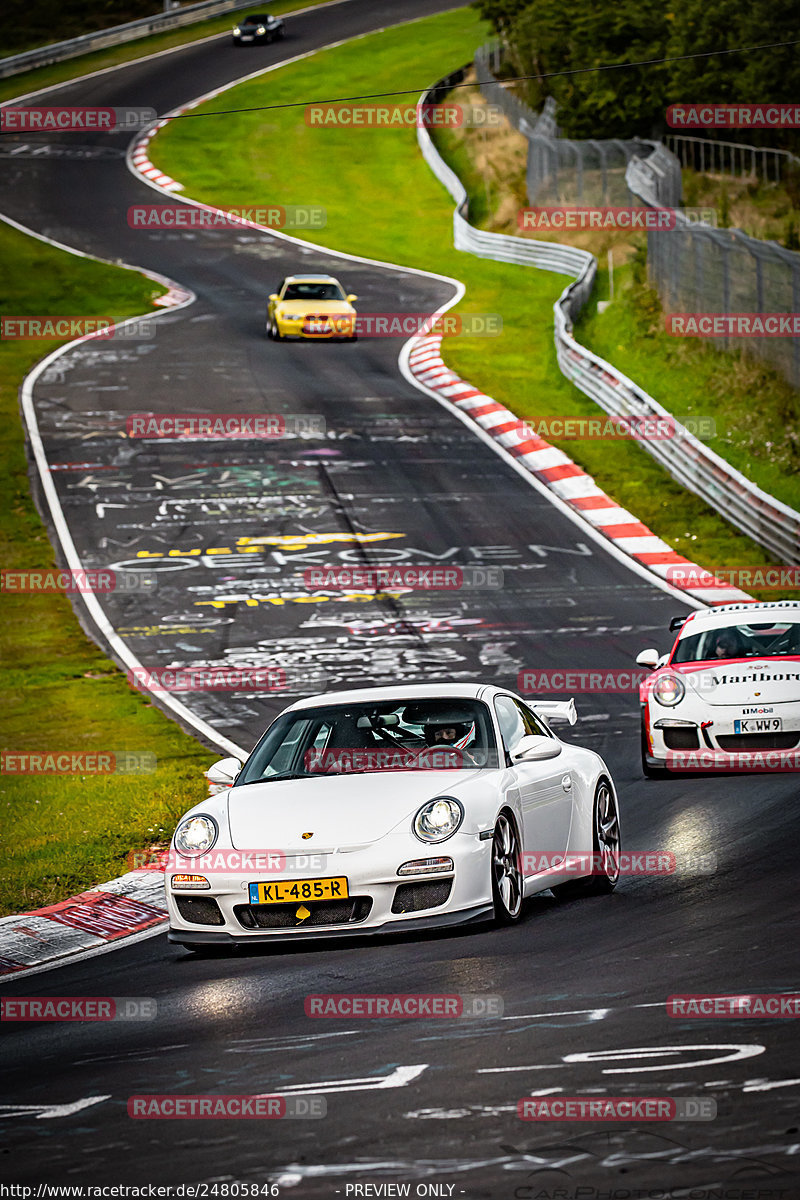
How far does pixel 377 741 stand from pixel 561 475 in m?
19.6

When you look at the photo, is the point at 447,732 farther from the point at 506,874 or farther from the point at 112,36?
the point at 112,36

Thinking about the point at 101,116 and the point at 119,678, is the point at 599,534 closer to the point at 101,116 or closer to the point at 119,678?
the point at 119,678

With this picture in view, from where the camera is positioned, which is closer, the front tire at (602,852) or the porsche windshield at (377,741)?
the porsche windshield at (377,741)

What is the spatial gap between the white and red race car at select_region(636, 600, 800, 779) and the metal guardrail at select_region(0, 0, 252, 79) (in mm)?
66475

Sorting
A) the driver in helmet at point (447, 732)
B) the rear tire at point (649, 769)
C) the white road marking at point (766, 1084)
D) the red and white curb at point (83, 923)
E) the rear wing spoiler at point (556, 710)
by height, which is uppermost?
the white road marking at point (766, 1084)

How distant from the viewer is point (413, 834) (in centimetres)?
884

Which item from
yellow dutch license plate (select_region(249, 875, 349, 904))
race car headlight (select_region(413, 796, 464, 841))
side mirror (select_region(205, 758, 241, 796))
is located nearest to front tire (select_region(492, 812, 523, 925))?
race car headlight (select_region(413, 796, 464, 841))

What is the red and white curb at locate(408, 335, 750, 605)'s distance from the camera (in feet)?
80.2

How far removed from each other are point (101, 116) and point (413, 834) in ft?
207

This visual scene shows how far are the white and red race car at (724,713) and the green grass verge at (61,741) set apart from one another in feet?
12.3

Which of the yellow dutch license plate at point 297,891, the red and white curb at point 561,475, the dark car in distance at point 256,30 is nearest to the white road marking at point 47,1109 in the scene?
the yellow dutch license plate at point 297,891

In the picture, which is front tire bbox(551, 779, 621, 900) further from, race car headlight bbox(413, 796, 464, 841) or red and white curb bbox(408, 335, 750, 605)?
red and white curb bbox(408, 335, 750, 605)

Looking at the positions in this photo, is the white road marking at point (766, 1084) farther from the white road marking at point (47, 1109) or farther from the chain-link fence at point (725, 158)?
the chain-link fence at point (725, 158)

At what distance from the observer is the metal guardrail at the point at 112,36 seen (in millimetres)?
76294
